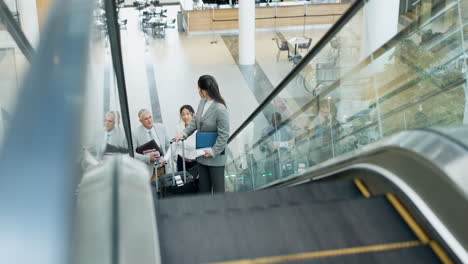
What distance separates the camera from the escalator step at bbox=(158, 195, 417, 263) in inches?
82.4

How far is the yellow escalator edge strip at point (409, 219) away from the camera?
6.86ft

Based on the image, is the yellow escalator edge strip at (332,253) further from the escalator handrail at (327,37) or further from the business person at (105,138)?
the escalator handrail at (327,37)

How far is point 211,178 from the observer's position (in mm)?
5305

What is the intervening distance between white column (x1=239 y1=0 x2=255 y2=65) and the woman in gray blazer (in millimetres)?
8192

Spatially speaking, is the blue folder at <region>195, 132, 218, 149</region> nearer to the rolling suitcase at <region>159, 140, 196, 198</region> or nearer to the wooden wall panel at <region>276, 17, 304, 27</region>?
the rolling suitcase at <region>159, 140, 196, 198</region>

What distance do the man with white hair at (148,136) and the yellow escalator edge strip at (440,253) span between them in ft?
12.5

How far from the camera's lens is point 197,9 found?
56.8ft

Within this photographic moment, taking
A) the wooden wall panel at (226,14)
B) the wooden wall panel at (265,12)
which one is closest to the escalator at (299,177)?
the wooden wall panel at (226,14)

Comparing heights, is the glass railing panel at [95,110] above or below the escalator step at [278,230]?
above

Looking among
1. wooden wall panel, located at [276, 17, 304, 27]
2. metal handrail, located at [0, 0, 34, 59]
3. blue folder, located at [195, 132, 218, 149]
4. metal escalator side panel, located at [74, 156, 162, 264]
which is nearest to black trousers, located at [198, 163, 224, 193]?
blue folder, located at [195, 132, 218, 149]

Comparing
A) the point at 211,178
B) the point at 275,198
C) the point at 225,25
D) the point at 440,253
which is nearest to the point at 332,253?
the point at 440,253

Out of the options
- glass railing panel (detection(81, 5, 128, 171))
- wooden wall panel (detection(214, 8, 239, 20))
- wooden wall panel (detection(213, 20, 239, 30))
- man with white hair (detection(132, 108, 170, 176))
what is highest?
wooden wall panel (detection(214, 8, 239, 20))

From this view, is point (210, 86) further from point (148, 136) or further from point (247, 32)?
point (247, 32)

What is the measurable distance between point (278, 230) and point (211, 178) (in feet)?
10.2
